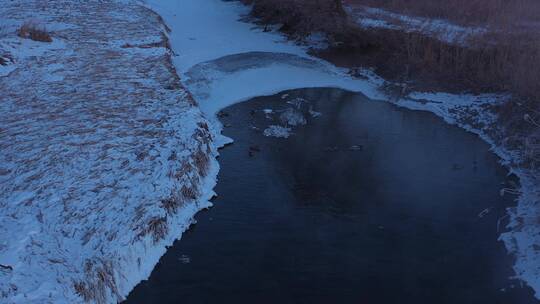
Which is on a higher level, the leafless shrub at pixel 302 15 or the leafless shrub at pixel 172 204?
the leafless shrub at pixel 302 15

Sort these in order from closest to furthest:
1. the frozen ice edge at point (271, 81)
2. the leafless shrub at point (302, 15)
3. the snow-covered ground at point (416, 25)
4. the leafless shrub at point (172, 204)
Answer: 1. the leafless shrub at point (172, 204)
2. the frozen ice edge at point (271, 81)
3. the snow-covered ground at point (416, 25)
4. the leafless shrub at point (302, 15)

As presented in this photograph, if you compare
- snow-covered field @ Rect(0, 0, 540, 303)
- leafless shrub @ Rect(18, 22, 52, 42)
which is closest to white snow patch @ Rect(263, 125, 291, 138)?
snow-covered field @ Rect(0, 0, 540, 303)

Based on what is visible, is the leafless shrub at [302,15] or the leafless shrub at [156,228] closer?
the leafless shrub at [156,228]

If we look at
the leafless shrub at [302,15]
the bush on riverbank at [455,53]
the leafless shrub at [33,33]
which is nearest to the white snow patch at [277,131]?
the bush on riverbank at [455,53]

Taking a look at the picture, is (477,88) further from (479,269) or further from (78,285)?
(78,285)

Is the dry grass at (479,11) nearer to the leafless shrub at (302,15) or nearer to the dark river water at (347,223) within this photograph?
the leafless shrub at (302,15)

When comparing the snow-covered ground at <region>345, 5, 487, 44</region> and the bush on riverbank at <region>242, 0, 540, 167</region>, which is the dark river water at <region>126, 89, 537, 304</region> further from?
the snow-covered ground at <region>345, 5, 487, 44</region>

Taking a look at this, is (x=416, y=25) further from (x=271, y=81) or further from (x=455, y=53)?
(x=271, y=81)
